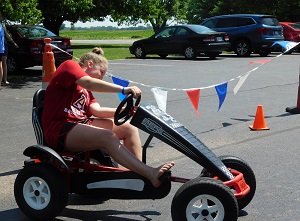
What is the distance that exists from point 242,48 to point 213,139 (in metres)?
18.2

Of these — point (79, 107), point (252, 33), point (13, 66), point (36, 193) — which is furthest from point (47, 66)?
point (252, 33)

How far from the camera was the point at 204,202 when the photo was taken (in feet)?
15.1

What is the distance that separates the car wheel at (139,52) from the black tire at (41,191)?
68.9ft

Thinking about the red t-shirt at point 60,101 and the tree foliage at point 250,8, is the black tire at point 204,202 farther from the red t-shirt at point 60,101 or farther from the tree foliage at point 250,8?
the tree foliage at point 250,8

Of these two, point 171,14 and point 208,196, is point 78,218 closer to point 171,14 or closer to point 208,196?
point 208,196

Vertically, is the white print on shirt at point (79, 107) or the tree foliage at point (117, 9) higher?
the tree foliage at point (117, 9)

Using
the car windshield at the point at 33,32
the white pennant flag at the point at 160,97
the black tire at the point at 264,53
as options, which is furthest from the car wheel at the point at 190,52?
the white pennant flag at the point at 160,97

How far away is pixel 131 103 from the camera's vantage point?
490 centimetres

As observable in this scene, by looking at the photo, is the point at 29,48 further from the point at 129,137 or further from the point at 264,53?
the point at 129,137

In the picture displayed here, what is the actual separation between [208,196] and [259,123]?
15.4 ft

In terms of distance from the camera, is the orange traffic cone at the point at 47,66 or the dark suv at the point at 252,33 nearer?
the orange traffic cone at the point at 47,66

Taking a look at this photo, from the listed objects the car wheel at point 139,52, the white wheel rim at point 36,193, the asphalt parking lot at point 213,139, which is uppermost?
the white wheel rim at point 36,193

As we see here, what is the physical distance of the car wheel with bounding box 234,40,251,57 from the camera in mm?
25844

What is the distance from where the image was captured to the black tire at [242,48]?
25844mm
